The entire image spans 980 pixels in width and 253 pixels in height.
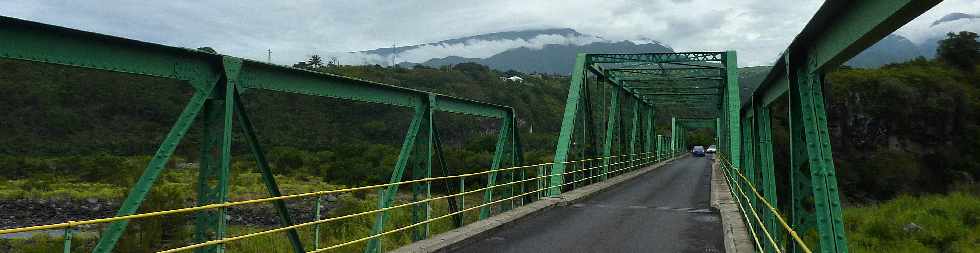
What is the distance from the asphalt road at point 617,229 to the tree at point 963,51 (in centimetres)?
4505

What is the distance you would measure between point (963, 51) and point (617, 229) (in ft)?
173

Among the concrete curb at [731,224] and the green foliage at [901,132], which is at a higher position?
the green foliage at [901,132]

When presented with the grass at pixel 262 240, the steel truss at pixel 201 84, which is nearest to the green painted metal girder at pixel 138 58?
the steel truss at pixel 201 84

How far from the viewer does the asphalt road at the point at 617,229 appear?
9.84 metres

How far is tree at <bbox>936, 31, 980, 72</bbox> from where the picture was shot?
159ft

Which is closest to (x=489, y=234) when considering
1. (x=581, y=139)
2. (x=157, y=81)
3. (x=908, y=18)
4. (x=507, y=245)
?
(x=507, y=245)

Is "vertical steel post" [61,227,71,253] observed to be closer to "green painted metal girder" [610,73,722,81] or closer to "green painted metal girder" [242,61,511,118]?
"green painted metal girder" [242,61,511,118]

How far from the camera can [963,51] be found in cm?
4888

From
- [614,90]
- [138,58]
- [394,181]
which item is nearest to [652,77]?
[614,90]

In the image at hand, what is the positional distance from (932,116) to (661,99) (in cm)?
1814

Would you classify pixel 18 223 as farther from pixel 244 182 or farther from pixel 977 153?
pixel 977 153

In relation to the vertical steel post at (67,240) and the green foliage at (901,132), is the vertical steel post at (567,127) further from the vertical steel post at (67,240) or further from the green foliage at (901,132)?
the green foliage at (901,132)

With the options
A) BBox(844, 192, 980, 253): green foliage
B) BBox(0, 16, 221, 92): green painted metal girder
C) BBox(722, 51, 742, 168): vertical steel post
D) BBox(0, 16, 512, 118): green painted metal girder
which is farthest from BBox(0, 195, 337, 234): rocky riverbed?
BBox(0, 16, 221, 92): green painted metal girder

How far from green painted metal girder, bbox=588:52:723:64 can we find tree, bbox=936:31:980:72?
125 feet
